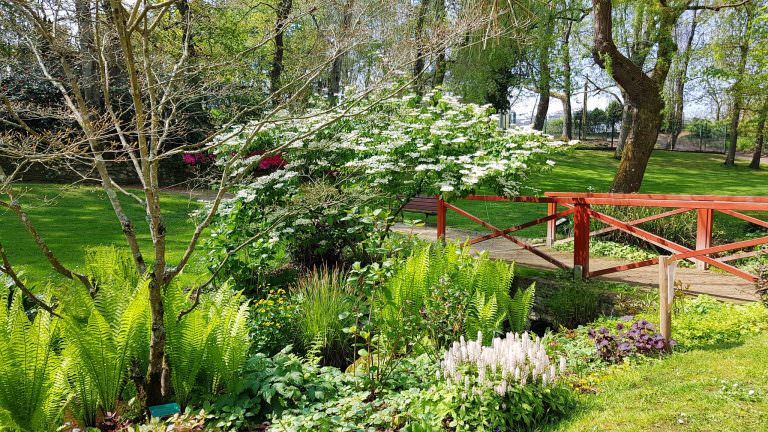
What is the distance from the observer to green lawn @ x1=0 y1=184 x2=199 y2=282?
7375mm

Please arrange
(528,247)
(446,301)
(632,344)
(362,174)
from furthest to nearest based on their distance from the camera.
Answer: (528,247) < (362,174) < (446,301) < (632,344)

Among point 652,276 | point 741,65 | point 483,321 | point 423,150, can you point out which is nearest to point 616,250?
point 652,276

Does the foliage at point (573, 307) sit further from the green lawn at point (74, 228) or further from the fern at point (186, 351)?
the green lawn at point (74, 228)

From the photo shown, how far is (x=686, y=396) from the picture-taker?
3.17 meters

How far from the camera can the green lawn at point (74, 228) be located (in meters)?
7.38

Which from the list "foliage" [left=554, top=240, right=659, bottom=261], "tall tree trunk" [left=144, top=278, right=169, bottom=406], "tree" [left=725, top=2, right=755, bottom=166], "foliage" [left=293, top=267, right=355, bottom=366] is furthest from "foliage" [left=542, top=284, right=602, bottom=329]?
"tree" [left=725, top=2, right=755, bottom=166]

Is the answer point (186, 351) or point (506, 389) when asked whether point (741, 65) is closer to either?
point (506, 389)

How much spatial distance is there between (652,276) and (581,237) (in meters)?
1.30

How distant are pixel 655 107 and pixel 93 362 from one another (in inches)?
409

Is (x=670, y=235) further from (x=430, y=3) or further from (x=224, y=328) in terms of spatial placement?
(x=224, y=328)

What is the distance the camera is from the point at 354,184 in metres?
7.15

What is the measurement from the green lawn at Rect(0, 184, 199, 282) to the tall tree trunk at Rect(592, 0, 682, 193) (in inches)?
304

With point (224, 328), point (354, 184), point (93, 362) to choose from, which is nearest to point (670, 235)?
point (354, 184)

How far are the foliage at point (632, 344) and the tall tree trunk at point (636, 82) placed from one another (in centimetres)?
688
